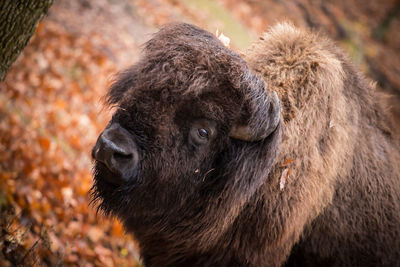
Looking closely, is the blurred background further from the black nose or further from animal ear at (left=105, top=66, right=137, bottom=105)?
the black nose

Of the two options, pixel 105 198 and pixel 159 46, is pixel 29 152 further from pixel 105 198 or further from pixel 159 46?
pixel 159 46

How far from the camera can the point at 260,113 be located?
3.10 metres

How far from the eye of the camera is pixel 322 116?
3752mm

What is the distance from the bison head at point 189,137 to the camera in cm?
307

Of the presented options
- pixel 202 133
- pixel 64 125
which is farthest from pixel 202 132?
pixel 64 125

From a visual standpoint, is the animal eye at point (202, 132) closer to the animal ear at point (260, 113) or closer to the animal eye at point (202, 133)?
the animal eye at point (202, 133)

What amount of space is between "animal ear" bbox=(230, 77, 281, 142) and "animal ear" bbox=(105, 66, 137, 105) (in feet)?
3.49

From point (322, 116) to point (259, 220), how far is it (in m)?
1.22

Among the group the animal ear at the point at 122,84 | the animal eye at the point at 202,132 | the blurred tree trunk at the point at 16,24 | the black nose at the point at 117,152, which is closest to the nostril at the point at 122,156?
the black nose at the point at 117,152

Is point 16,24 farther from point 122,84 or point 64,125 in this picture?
point 64,125

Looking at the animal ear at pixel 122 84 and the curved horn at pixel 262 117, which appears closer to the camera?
the curved horn at pixel 262 117

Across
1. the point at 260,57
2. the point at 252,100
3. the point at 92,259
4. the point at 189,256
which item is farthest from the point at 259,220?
the point at 92,259

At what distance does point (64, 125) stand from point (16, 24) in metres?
3.36

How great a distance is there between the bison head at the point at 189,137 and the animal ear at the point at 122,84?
1 centimetres
